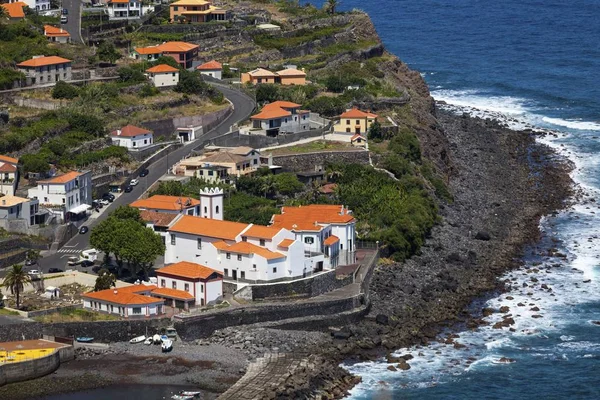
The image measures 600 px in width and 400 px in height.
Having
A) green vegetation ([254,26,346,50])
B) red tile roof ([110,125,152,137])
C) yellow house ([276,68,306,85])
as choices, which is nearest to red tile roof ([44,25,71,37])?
yellow house ([276,68,306,85])

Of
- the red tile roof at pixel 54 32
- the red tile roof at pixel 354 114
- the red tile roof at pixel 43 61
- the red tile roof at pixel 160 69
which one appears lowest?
the red tile roof at pixel 354 114

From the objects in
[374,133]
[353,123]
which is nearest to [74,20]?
[353,123]

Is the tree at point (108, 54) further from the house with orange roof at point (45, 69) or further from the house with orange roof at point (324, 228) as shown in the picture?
the house with orange roof at point (324, 228)

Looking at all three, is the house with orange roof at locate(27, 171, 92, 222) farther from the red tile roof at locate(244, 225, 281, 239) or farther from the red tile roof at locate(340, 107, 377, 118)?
the red tile roof at locate(340, 107, 377, 118)

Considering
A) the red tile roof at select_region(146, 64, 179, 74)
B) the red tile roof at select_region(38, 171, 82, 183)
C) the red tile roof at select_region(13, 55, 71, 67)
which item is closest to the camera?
the red tile roof at select_region(38, 171, 82, 183)

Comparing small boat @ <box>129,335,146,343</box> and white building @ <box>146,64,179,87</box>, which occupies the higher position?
white building @ <box>146,64,179,87</box>

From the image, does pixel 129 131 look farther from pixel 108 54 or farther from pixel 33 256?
pixel 33 256

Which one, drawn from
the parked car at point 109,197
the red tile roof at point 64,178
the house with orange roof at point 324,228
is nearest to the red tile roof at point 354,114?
the house with orange roof at point 324,228
